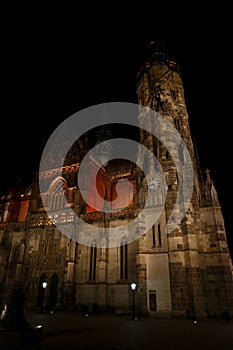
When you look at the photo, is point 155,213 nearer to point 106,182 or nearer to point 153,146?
point 153,146

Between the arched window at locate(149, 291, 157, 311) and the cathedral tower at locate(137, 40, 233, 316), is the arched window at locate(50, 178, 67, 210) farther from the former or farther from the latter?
the arched window at locate(149, 291, 157, 311)

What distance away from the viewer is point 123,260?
2400cm

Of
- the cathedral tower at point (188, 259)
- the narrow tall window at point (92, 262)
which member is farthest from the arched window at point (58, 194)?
the cathedral tower at point (188, 259)

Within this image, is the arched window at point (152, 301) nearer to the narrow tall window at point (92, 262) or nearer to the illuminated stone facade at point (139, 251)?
the illuminated stone facade at point (139, 251)

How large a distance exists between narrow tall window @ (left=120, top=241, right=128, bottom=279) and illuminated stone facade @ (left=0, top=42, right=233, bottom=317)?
9cm

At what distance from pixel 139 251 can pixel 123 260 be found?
335 centimetres

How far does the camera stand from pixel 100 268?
76.7 ft

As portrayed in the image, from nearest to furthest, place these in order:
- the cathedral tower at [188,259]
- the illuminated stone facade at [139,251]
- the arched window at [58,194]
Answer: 1. the cathedral tower at [188,259]
2. the illuminated stone facade at [139,251]
3. the arched window at [58,194]

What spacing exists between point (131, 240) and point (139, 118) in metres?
15.5

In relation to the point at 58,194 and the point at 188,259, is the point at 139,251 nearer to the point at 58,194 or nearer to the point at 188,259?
the point at 188,259

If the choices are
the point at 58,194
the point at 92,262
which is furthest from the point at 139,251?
the point at 58,194

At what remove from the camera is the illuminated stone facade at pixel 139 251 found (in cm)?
1966

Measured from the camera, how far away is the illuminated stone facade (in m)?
19.7

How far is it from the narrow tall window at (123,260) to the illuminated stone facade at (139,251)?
0.30 feet
